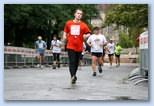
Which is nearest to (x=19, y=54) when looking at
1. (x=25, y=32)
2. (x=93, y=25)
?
(x=25, y=32)

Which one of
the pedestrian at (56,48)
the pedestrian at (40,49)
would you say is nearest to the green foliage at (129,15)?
the pedestrian at (56,48)

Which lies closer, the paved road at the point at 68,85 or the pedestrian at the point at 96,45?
the paved road at the point at 68,85

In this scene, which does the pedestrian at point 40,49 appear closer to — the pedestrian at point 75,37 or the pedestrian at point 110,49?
the pedestrian at point 75,37

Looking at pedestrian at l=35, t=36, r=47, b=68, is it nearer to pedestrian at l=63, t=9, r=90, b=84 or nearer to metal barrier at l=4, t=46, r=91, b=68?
metal barrier at l=4, t=46, r=91, b=68

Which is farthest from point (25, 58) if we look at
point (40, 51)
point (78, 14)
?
point (78, 14)

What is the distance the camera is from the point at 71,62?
29.2 feet

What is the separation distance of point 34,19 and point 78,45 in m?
0.49

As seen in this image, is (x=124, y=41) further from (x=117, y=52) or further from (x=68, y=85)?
(x=68, y=85)

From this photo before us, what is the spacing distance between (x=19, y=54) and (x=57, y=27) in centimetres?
44

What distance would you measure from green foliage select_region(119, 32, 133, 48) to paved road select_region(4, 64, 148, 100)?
0.63 ft

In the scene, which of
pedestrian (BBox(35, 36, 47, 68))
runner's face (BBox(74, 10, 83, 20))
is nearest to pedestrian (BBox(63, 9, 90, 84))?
runner's face (BBox(74, 10, 83, 20))

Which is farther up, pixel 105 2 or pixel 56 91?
pixel 105 2

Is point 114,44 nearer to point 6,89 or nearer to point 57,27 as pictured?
point 57,27

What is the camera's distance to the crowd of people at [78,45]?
8898mm
